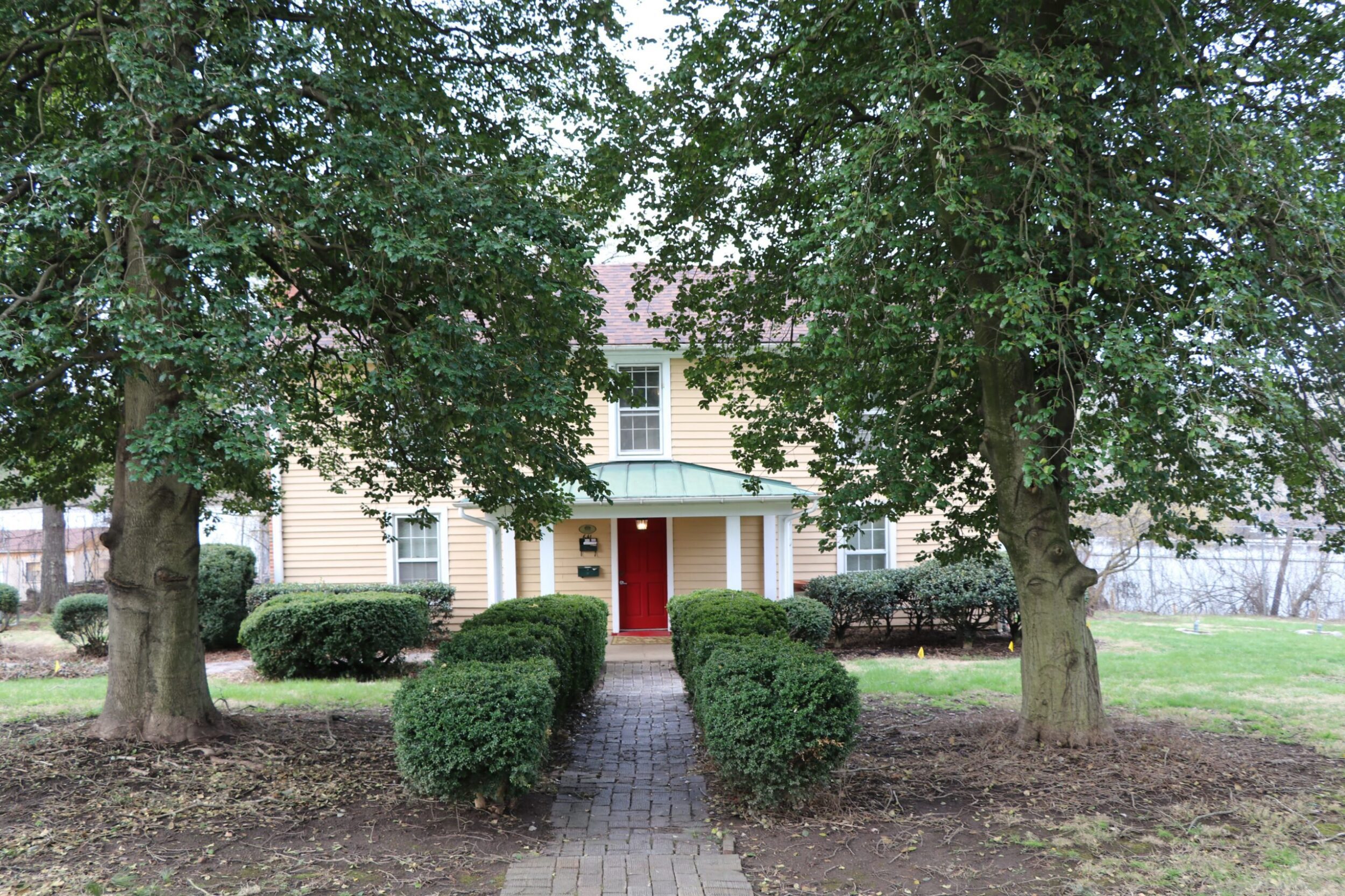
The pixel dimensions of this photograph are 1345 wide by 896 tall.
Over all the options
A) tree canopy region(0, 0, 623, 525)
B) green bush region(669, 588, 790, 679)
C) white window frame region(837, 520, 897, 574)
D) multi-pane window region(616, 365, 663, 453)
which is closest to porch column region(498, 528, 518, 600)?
multi-pane window region(616, 365, 663, 453)

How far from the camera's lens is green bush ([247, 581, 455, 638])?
15.5 meters

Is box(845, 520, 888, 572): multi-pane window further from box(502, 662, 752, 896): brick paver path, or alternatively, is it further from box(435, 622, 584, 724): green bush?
box(435, 622, 584, 724): green bush

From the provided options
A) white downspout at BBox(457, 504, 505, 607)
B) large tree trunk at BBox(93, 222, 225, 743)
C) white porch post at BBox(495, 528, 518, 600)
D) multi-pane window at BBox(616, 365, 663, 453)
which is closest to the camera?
large tree trunk at BBox(93, 222, 225, 743)

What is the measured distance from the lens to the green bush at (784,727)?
576cm

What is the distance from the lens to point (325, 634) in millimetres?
11938

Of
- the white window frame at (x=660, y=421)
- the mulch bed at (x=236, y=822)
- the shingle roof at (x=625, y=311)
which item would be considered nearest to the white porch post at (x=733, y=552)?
the white window frame at (x=660, y=421)

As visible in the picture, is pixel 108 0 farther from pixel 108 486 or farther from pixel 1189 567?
Answer: pixel 1189 567

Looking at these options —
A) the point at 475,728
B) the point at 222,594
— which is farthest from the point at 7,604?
the point at 475,728

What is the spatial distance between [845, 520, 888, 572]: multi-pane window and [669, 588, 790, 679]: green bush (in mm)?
5455

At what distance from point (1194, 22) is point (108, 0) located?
7.92 metres

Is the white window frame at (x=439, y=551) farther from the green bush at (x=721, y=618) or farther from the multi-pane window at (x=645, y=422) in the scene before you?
the green bush at (x=721, y=618)

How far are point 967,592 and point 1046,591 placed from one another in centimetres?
766

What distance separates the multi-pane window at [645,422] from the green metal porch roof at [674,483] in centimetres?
34

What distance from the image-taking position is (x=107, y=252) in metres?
5.77
